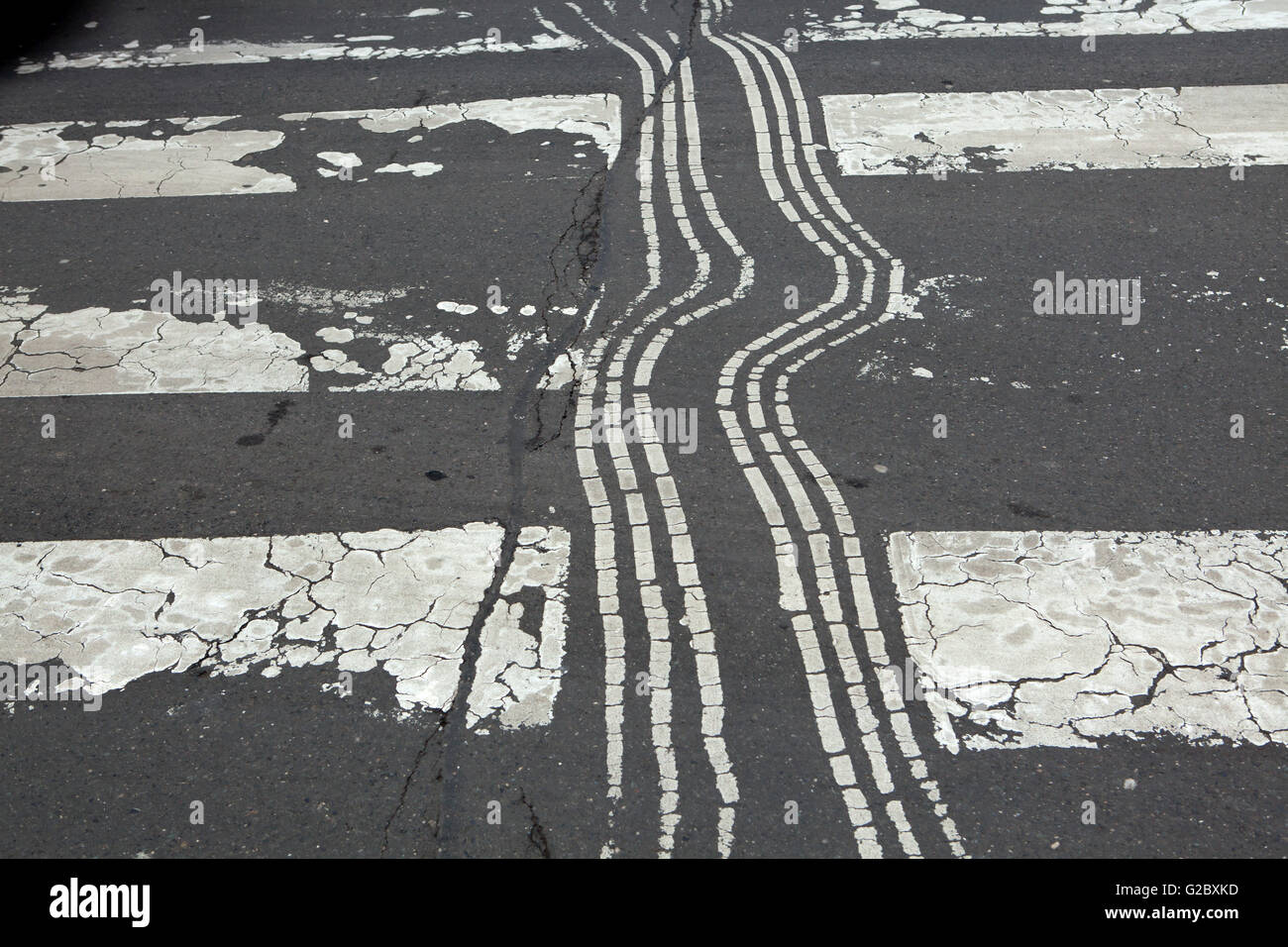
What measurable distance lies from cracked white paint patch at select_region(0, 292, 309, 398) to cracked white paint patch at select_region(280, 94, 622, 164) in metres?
2.55

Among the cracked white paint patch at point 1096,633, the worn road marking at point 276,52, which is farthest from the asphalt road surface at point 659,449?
the worn road marking at point 276,52

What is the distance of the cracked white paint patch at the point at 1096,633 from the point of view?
411cm

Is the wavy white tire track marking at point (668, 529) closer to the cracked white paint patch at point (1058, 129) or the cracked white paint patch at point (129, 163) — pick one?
the cracked white paint patch at point (1058, 129)

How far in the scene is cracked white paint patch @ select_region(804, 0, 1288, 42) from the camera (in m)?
8.85

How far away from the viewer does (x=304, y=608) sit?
184 inches

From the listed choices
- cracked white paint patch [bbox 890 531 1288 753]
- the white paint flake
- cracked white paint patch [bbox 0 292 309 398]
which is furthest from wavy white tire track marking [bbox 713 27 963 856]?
cracked white paint patch [bbox 0 292 309 398]

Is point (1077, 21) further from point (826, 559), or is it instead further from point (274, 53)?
point (274, 53)

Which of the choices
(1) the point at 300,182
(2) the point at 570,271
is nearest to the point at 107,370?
(1) the point at 300,182

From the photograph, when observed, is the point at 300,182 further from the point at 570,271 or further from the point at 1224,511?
the point at 1224,511

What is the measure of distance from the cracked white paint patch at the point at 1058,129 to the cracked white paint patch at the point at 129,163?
406 centimetres

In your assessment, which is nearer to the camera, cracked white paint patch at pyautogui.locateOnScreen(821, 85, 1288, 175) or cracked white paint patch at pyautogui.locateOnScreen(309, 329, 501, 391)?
cracked white paint patch at pyautogui.locateOnScreen(309, 329, 501, 391)

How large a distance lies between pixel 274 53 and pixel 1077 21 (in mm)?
6611

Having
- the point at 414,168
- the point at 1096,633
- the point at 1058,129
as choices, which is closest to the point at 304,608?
the point at 1096,633

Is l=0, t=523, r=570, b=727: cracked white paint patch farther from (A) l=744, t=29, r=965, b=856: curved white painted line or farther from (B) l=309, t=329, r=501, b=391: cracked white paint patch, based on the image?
(A) l=744, t=29, r=965, b=856: curved white painted line
